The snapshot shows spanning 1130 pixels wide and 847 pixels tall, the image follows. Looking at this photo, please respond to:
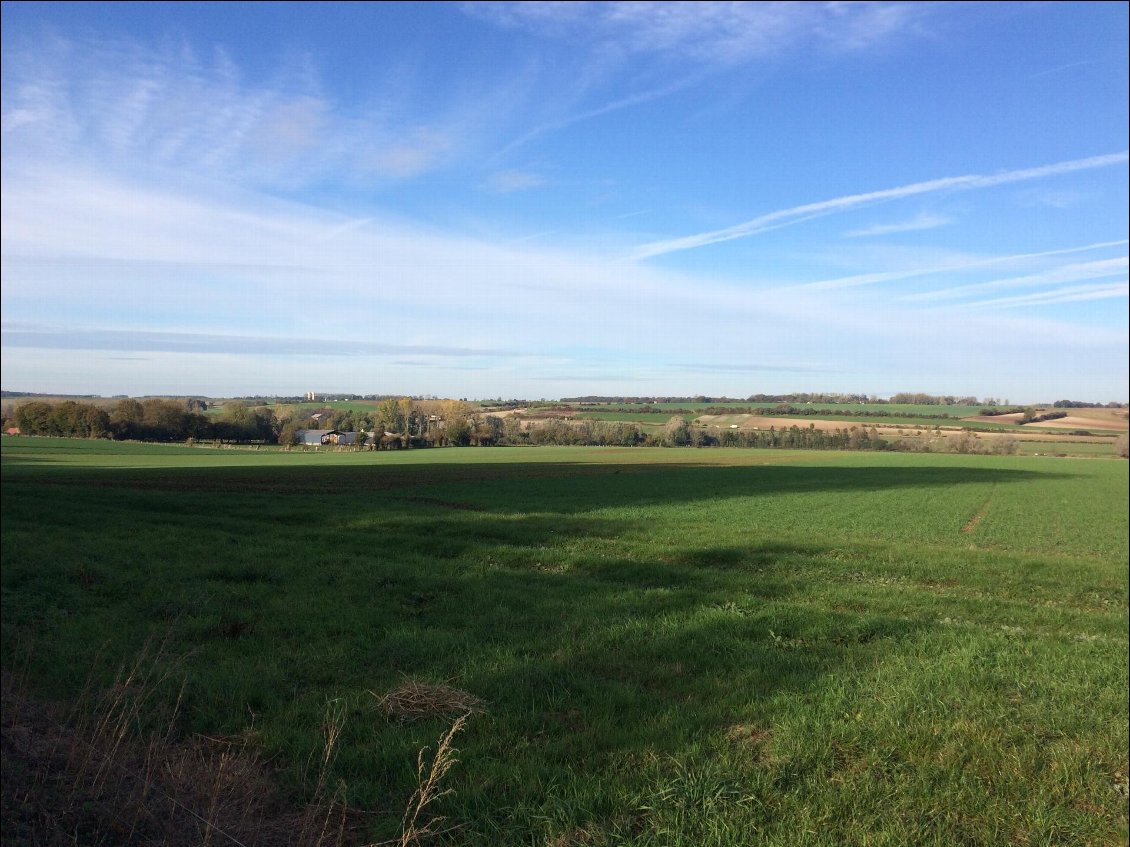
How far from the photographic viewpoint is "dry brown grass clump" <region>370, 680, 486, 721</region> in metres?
5.45

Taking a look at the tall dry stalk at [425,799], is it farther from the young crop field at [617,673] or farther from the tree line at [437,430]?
the tree line at [437,430]

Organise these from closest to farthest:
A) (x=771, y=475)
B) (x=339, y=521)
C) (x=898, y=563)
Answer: (x=898, y=563) → (x=339, y=521) → (x=771, y=475)

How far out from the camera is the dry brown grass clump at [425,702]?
5449 mm

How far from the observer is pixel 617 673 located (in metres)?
6.50

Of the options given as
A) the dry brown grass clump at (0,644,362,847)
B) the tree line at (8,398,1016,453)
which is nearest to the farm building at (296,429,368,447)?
the tree line at (8,398,1016,453)

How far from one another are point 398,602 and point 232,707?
3.64m

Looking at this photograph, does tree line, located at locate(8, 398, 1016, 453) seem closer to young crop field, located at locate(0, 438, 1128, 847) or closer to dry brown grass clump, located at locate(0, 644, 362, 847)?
young crop field, located at locate(0, 438, 1128, 847)

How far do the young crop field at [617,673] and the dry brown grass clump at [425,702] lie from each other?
3 cm

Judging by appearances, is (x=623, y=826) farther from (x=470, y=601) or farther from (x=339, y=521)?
(x=339, y=521)

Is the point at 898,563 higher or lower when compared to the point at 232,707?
lower

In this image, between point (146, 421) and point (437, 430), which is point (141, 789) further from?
point (437, 430)

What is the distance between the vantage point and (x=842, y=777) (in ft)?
15.2

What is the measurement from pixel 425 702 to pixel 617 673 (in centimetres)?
187

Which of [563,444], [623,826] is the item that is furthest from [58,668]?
[563,444]
